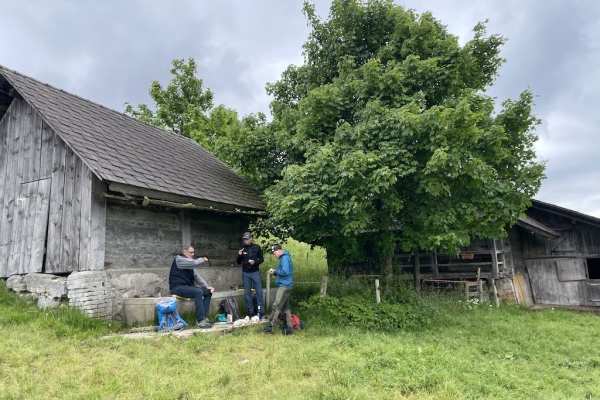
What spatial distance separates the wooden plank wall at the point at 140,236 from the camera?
26.3 feet

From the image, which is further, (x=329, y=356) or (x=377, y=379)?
(x=329, y=356)

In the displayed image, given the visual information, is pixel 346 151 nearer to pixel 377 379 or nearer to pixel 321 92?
pixel 321 92

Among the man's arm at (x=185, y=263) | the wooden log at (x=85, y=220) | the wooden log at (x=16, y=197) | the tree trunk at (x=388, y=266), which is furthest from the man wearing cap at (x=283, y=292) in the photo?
the wooden log at (x=16, y=197)

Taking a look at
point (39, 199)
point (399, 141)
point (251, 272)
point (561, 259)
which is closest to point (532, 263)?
point (561, 259)

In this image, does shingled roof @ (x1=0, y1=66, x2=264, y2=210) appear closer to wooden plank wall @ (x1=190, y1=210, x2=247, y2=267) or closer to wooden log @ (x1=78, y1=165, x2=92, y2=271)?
wooden log @ (x1=78, y1=165, x2=92, y2=271)

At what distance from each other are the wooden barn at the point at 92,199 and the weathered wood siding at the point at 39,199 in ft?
0.07

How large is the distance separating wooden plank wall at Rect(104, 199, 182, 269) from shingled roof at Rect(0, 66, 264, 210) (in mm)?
815

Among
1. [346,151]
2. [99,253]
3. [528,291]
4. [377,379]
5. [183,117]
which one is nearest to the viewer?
[377,379]

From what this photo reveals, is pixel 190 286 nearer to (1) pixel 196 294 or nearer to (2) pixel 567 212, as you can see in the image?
(1) pixel 196 294

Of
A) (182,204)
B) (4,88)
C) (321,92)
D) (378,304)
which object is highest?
(4,88)

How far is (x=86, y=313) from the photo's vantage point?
23.4 ft

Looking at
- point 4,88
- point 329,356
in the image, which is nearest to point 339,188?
point 329,356

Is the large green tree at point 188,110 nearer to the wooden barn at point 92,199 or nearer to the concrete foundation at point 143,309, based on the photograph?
the wooden barn at point 92,199

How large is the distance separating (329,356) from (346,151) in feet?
13.5
